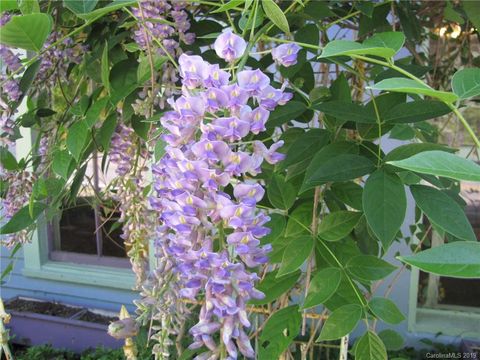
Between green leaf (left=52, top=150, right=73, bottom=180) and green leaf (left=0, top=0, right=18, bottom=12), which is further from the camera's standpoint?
green leaf (left=52, top=150, right=73, bottom=180)

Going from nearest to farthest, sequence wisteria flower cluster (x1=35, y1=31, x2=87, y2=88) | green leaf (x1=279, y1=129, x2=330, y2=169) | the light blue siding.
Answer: green leaf (x1=279, y1=129, x2=330, y2=169), wisteria flower cluster (x1=35, y1=31, x2=87, y2=88), the light blue siding

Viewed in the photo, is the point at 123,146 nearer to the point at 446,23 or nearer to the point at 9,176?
the point at 9,176

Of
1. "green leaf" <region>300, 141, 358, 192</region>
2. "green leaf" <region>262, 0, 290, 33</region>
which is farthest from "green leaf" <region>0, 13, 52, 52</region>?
"green leaf" <region>300, 141, 358, 192</region>

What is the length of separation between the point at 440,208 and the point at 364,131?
203 mm

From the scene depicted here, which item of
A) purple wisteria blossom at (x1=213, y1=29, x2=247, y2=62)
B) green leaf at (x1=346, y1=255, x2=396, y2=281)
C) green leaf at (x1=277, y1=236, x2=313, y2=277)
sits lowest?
green leaf at (x1=346, y1=255, x2=396, y2=281)

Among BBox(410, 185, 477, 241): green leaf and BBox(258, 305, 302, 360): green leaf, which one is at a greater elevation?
BBox(410, 185, 477, 241): green leaf

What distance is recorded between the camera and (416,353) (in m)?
2.54

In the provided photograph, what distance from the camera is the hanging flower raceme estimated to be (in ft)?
1.48

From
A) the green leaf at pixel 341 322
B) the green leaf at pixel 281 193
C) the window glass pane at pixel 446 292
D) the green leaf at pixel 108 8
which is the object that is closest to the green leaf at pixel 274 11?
the green leaf at pixel 108 8

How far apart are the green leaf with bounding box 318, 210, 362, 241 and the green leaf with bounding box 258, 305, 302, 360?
4.7 inches

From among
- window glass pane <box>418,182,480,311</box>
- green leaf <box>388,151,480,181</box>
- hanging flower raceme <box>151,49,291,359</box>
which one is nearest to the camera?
green leaf <box>388,151,480,181</box>

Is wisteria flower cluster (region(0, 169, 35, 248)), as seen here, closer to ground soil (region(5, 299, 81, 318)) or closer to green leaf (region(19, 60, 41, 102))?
green leaf (region(19, 60, 41, 102))

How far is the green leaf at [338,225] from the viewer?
2.25 ft

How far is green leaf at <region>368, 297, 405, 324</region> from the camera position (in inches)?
25.2
